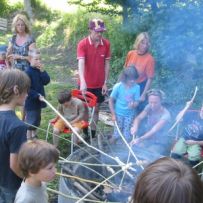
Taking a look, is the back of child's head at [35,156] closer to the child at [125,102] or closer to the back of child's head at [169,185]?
the back of child's head at [169,185]

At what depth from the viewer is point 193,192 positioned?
1.64 metres

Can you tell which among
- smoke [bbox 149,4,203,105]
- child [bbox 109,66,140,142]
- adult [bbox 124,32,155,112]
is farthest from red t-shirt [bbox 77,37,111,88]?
smoke [bbox 149,4,203,105]

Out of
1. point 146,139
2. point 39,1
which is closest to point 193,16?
point 146,139

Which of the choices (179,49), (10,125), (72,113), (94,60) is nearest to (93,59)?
(94,60)

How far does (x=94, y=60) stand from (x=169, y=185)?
4.23 m

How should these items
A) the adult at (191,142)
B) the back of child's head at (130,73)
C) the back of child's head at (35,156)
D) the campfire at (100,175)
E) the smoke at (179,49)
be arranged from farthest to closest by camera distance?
the smoke at (179,49), the back of child's head at (130,73), the adult at (191,142), the campfire at (100,175), the back of child's head at (35,156)

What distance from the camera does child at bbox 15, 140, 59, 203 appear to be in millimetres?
2688

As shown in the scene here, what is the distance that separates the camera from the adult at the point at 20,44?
19.9 feet

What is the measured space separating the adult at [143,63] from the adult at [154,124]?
320 mm

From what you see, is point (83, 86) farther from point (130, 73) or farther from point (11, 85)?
point (11, 85)

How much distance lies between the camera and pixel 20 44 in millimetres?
6156

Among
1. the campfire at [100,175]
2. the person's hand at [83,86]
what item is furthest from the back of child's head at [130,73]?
the campfire at [100,175]

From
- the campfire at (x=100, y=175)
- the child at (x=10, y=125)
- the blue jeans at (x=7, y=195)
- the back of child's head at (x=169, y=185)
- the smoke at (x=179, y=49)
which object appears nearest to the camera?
the back of child's head at (x=169, y=185)

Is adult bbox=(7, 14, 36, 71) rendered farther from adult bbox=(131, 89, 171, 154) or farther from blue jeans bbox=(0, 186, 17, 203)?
blue jeans bbox=(0, 186, 17, 203)
